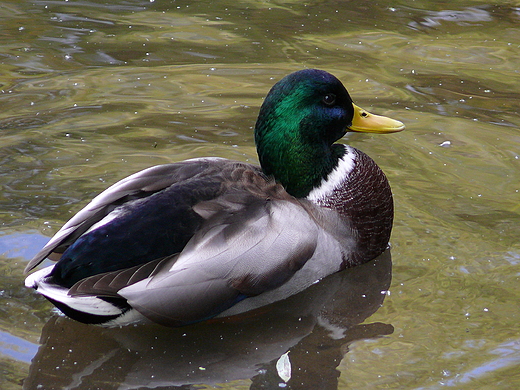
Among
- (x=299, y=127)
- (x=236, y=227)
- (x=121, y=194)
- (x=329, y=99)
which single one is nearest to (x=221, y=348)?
(x=236, y=227)

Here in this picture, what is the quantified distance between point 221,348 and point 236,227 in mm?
541

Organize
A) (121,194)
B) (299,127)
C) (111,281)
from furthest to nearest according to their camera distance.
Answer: (299,127) → (121,194) → (111,281)

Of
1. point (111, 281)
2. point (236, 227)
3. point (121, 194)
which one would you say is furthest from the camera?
point (121, 194)

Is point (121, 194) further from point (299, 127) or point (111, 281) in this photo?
point (299, 127)

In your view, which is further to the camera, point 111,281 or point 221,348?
point 221,348

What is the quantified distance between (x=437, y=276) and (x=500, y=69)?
3.26 m

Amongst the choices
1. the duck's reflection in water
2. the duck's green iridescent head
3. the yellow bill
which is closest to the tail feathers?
the duck's reflection in water

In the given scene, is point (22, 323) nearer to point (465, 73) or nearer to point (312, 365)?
point (312, 365)

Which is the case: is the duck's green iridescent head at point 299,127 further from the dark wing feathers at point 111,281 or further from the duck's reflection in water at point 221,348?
the dark wing feathers at point 111,281

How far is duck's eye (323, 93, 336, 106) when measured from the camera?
3920 mm

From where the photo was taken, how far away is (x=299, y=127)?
3.86 meters

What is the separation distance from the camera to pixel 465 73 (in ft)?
20.9

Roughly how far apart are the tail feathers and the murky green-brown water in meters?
0.20

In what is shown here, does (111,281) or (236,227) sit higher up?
(236,227)
